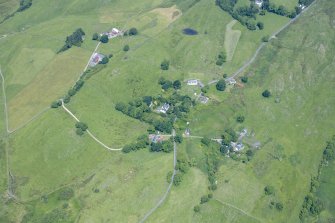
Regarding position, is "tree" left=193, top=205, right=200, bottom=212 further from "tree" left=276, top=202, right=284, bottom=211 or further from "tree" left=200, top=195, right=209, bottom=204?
"tree" left=276, top=202, right=284, bottom=211

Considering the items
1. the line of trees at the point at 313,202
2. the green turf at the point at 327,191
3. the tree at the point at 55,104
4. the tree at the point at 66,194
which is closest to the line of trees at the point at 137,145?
the tree at the point at 66,194

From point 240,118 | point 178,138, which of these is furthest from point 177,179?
point 240,118

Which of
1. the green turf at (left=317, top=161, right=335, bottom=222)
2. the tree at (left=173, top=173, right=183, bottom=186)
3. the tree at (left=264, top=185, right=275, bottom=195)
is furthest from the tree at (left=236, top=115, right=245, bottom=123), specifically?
the tree at (left=173, top=173, right=183, bottom=186)

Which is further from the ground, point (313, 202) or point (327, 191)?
point (313, 202)

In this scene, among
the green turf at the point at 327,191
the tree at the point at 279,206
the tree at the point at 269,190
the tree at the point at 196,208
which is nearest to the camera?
the tree at the point at 196,208

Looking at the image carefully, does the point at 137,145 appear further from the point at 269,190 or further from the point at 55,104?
Result: the point at 269,190

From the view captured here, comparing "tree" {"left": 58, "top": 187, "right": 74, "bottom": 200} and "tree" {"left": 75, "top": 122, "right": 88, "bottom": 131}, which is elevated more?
"tree" {"left": 75, "top": 122, "right": 88, "bottom": 131}

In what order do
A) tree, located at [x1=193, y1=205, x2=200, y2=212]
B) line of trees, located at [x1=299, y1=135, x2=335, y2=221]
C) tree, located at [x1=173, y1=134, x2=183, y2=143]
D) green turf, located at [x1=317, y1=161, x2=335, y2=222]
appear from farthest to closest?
tree, located at [x1=173, y1=134, x2=183, y2=143] → green turf, located at [x1=317, y1=161, x2=335, y2=222] → line of trees, located at [x1=299, y1=135, x2=335, y2=221] → tree, located at [x1=193, y1=205, x2=200, y2=212]

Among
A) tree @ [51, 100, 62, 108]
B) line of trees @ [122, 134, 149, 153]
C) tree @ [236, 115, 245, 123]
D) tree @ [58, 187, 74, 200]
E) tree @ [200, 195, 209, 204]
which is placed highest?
tree @ [51, 100, 62, 108]

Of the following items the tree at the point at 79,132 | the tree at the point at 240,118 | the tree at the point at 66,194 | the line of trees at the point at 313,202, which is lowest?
the line of trees at the point at 313,202

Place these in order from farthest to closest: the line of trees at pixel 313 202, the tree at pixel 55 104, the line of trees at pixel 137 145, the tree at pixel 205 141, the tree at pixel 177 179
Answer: the tree at pixel 55 104 < the tree at pixel 205 141 < the line of trees at pixel 137 145 < the tree at pixel 177 179 < the line of trees at pixel 313 202

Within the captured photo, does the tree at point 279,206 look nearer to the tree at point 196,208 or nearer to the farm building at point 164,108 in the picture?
the tree at point 196,208

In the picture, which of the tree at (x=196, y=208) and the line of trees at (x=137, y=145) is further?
the line of trees at (x=137, y=145)

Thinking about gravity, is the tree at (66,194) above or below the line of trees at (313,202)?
above
